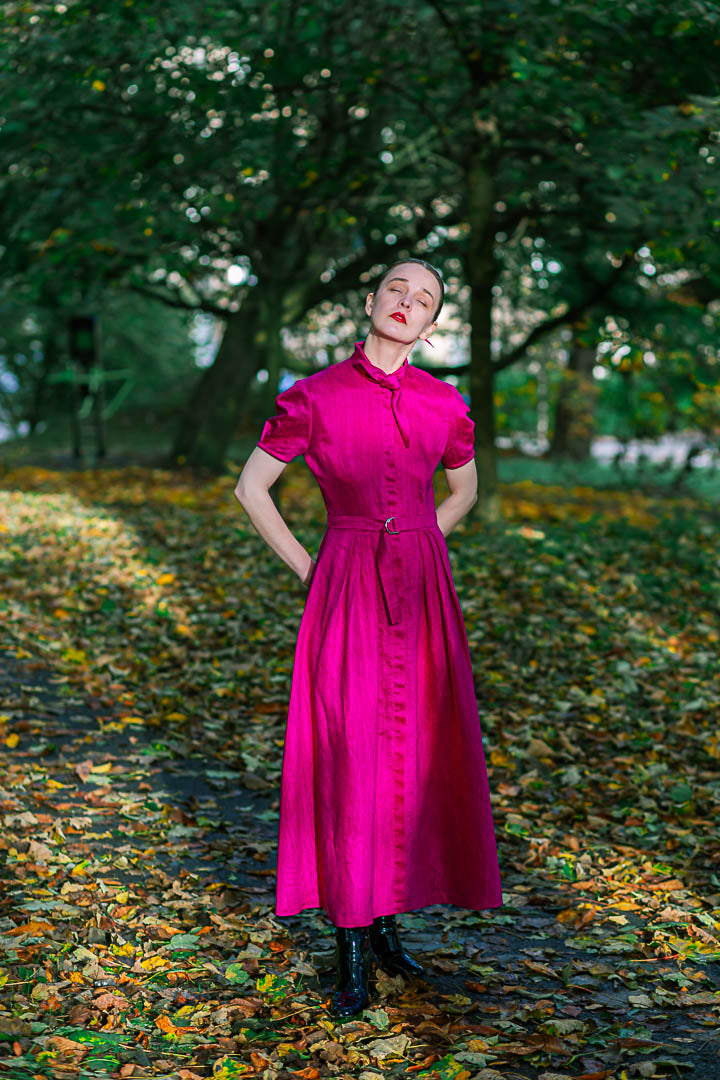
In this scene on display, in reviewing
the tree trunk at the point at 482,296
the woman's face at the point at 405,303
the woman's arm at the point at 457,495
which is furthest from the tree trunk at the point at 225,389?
the woman's face at the point at 405,303

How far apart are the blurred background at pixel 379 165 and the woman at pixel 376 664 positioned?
12.9ft

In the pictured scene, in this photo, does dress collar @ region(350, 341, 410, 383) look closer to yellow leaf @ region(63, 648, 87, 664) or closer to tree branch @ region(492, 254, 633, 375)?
yellow leaf @ region(63, 648, 87, 664)

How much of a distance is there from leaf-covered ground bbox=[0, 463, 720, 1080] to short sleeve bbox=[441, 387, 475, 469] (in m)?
1.66

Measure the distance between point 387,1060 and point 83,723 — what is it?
3.28 m

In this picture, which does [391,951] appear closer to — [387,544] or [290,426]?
[387,544]

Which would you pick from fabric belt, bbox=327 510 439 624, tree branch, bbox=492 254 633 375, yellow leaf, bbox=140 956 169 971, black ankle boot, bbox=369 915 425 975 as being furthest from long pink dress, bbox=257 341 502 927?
tree branch, bbox=492 254 633 375

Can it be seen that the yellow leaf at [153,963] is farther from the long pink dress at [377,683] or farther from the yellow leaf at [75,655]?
the yellow leaf at [75,655]

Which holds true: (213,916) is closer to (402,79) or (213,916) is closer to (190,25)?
(190,25)

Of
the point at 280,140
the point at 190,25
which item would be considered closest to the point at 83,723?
the point at 190,25

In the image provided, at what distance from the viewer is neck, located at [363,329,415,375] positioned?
3311 mm

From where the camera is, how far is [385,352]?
3312mm

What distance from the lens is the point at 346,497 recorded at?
3320 mm

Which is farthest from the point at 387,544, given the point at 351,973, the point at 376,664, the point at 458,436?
the point at 351,973

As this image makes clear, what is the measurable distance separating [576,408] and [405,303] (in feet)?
47.3
